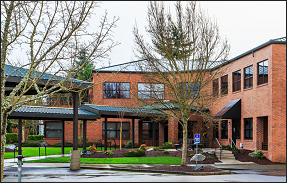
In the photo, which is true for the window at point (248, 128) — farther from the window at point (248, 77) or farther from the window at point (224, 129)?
the window at point (224, 129)

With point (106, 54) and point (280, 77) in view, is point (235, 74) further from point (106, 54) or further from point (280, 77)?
point (106, 54)

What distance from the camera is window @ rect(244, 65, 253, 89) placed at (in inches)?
1064

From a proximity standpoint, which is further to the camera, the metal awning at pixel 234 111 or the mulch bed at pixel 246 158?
the metal awning at pixel 234 111

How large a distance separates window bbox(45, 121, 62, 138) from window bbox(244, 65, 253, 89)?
23848mm

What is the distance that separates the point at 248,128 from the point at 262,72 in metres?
5.06

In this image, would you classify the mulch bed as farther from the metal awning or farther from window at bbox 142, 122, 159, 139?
window at bbox 142, 122, 159, 139

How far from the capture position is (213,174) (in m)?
16.9

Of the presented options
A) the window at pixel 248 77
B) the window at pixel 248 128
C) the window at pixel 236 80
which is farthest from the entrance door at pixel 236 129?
the window at pixel 248 77

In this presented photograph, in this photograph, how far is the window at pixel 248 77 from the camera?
2703 centimetres

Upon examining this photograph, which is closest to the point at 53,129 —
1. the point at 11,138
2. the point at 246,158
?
the point at 11,138

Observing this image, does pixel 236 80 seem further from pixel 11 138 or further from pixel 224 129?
pixel 11 138

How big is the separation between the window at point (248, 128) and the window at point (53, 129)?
23146 millimetres

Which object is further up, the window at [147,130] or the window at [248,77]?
the window at [248,77]

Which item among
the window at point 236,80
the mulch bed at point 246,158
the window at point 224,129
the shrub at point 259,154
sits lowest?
the mulch bed at point 246,158
